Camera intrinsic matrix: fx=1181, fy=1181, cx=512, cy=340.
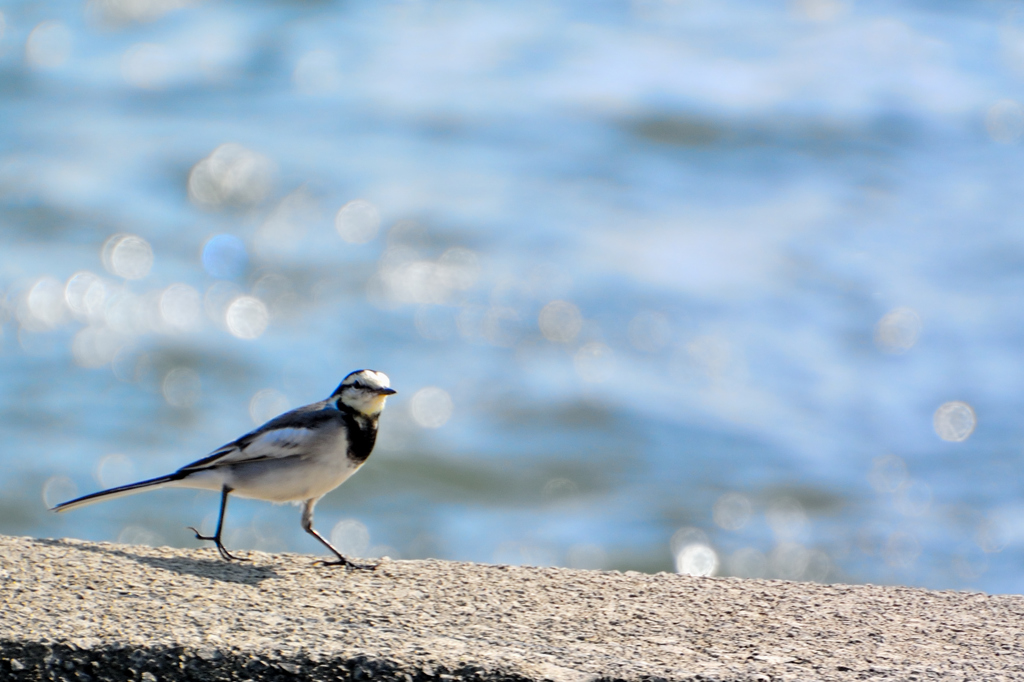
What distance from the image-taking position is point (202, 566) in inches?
138

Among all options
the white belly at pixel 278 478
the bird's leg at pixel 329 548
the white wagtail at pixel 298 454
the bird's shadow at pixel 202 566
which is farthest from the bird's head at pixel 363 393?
the bird's shadow at pixel 202 566

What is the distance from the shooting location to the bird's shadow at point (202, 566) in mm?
3393

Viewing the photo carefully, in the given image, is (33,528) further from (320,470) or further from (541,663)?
(541,663)

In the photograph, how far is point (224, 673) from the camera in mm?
2805

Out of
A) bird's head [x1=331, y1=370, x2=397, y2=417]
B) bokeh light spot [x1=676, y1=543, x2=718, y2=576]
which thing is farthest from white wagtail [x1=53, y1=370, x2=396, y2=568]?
bokeh light spot [x1=676, y1=543, x2=718, y2=576]

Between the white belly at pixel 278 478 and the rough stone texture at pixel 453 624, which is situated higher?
the white belly at pixel 278 478

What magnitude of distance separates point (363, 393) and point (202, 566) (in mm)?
991

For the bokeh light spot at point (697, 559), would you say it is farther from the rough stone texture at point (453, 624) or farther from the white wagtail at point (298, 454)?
the rough stone texture at point (453, 624)

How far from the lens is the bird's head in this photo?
4277 millimetres

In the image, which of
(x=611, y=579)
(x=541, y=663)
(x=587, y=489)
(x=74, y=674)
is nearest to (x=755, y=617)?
(x=611, y=579)

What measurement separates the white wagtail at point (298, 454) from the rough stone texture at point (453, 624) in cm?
44

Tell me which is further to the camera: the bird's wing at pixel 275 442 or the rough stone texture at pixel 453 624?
the bird's wing at pixel 275 442

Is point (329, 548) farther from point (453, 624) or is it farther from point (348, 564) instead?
point (453, 624)

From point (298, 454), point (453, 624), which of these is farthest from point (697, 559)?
point (453, 624)
